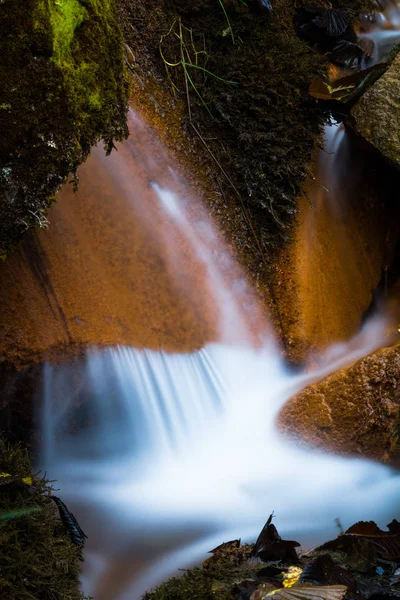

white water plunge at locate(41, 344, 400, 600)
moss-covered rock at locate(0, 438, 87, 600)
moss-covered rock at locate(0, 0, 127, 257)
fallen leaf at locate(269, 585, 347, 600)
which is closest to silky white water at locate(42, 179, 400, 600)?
white water plunge at locate(41, 344, 400, 600)

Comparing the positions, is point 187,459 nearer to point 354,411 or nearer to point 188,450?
point 188,450

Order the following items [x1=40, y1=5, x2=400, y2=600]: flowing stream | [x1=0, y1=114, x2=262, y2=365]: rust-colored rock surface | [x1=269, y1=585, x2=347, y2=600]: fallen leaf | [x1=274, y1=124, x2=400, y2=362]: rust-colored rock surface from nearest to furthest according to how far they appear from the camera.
A: [x1=269, y1=585, x2=347, y2=600]: fallen leaf → [x1=40, y1=5, x2=400, y2=600]: flowing stream → [x1=0, y1=114, x2=262, y2=365]: rust-colored rock surface → [x1=274, y1=124, x2=400, y2=362]: rust-colored rock surface

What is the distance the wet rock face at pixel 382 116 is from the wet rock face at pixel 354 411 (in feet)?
5.43

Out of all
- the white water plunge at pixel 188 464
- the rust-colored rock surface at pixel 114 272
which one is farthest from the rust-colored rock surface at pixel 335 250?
the white water plunge at pixel 188 464

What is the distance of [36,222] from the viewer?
300 centimetres

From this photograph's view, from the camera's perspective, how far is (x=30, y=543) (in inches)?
110

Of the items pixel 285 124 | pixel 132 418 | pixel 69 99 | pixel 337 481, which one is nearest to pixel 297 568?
pixel 337 481

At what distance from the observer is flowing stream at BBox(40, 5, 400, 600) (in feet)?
11.3

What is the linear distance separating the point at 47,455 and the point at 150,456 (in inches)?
25.0

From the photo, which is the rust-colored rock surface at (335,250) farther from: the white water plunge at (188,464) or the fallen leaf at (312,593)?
the fallen leaf at (312,593)

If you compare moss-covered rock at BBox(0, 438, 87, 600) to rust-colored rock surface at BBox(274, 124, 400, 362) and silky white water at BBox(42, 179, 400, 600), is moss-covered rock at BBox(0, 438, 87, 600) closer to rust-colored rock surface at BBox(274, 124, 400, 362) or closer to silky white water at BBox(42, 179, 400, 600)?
silky white water at BBox(42, 179, 400, 600)

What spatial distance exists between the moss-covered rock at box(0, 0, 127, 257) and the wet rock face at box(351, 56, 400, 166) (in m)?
2.28

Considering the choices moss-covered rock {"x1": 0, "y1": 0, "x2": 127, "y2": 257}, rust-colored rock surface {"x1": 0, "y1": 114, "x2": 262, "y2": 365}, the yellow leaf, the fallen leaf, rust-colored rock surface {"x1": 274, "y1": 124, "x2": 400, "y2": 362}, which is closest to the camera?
the fallen leaf

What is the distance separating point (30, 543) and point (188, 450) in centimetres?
132
